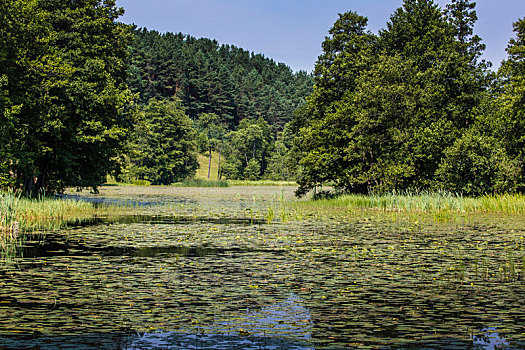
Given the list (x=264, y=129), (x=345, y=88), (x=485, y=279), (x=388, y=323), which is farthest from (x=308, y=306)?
(x=264, y=129)

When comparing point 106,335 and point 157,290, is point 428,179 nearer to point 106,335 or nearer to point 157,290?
point 157,290

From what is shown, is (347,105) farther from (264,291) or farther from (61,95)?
(264,291)

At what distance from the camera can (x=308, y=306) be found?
11.1 m

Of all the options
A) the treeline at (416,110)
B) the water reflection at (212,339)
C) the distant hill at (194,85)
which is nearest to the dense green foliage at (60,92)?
the treeline at (416,110)

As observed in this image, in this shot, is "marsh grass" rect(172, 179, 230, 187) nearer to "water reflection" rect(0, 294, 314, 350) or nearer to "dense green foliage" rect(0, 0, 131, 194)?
"dense green foliage" rect(0, 0, 131, 194)

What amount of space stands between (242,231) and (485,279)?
1358 centimetres

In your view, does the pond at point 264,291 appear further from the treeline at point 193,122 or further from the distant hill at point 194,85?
the distant hill at point 194,85

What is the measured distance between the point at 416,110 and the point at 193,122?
116650mm

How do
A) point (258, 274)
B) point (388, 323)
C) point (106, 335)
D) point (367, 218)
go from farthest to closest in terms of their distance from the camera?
point (367, 218) < point (258, 274) < point (388, 323) < point (106, 335)

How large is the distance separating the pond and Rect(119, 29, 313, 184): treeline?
65.6 metres

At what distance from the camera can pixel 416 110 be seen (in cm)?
4912

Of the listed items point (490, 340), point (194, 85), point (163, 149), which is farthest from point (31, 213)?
point (194, 85)

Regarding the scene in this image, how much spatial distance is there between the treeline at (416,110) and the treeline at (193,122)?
35.0m

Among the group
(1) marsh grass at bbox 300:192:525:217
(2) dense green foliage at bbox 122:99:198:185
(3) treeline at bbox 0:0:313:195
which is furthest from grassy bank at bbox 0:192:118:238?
(2) dense green foliage at bbox 122:99:198:185
